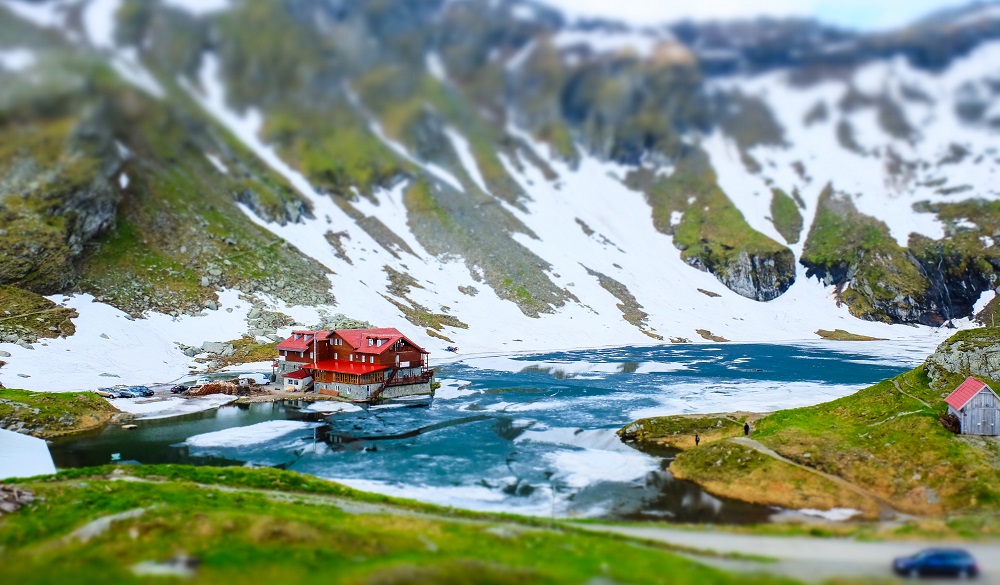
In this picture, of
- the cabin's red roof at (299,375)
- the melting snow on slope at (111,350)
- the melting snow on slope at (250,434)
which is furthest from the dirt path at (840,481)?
the melting snow on slope at (111,350)

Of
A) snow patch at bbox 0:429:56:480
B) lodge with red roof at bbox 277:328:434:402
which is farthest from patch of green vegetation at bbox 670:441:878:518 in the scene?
snow patch at bbox 0:429:56:480

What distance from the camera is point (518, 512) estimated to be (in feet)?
134

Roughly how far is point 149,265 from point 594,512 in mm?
107238

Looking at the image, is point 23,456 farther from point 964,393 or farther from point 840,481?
point 964,393

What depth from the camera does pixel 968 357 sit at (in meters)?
54.6

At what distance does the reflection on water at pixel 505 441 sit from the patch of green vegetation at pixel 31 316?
3329 cm

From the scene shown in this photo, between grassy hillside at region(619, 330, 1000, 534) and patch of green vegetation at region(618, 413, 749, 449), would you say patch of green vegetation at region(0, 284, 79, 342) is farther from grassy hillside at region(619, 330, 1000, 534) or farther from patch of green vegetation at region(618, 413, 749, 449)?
grassy hillside at region(619, 330, 1000, 534)

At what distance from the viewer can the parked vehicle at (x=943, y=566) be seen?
23406 millimetres

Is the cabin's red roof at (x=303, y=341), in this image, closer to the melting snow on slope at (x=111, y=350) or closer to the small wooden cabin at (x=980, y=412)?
the melting snow on slope at (x=111, y=350)

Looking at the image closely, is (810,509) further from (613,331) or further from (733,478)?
(613,331)

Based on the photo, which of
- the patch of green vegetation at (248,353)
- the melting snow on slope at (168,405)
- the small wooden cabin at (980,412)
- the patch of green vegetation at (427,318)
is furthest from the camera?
the patch of green vegetation at (427,318)

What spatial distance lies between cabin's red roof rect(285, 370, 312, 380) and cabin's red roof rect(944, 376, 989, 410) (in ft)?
237

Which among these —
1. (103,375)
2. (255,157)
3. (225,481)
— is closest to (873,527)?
(225,481)

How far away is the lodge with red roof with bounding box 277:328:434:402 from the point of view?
82.2 m
